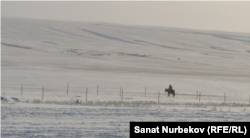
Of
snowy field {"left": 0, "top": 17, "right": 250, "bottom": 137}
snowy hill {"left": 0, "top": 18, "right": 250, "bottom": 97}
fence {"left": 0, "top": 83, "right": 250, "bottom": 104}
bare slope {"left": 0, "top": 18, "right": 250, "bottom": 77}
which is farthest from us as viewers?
bare slope {"left": 0, "top": 18, "right": 250, "bottom": 77}

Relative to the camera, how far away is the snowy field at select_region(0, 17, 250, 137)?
499 inches

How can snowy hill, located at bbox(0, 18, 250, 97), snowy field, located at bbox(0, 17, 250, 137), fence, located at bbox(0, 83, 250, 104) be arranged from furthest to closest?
snowy hill, located at bbox(0, 18, 250, 97)
fence, located at bbox(0, 83, 250, 104)
snowy field, located at bbox(0, 17, 250, 137)

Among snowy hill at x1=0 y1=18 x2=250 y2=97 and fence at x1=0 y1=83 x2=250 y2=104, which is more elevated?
snowy hill at x1=0 y1=18 x2=250 y2=97

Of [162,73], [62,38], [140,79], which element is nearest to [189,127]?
[140,79]

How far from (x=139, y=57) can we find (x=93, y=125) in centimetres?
4094

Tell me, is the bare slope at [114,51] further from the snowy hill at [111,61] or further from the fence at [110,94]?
the fence at [110,94]

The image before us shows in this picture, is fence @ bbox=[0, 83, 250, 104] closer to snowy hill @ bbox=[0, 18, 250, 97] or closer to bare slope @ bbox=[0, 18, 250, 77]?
snowy hill @ bbox=[0, 18, 250, 97]

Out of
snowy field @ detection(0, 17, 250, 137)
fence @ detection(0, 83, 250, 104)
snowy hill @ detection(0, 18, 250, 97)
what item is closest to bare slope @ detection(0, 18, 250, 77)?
snowy hill @ detection(0, 18, 250, 97)

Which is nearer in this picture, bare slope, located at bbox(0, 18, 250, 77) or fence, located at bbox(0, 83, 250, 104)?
fence, located at bbox(0, 83, 250, 104)

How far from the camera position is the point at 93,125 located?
11648 millimetres

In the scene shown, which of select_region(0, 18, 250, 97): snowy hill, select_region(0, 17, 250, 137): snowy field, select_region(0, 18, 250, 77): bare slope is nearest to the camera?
select_region(0, 17, 250, 137): snowy field

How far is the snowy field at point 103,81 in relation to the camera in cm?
1266

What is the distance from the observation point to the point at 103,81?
30.6 meters

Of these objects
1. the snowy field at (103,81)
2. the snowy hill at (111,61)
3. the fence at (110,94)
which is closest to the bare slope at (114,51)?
the snowy hill at (111,61)
